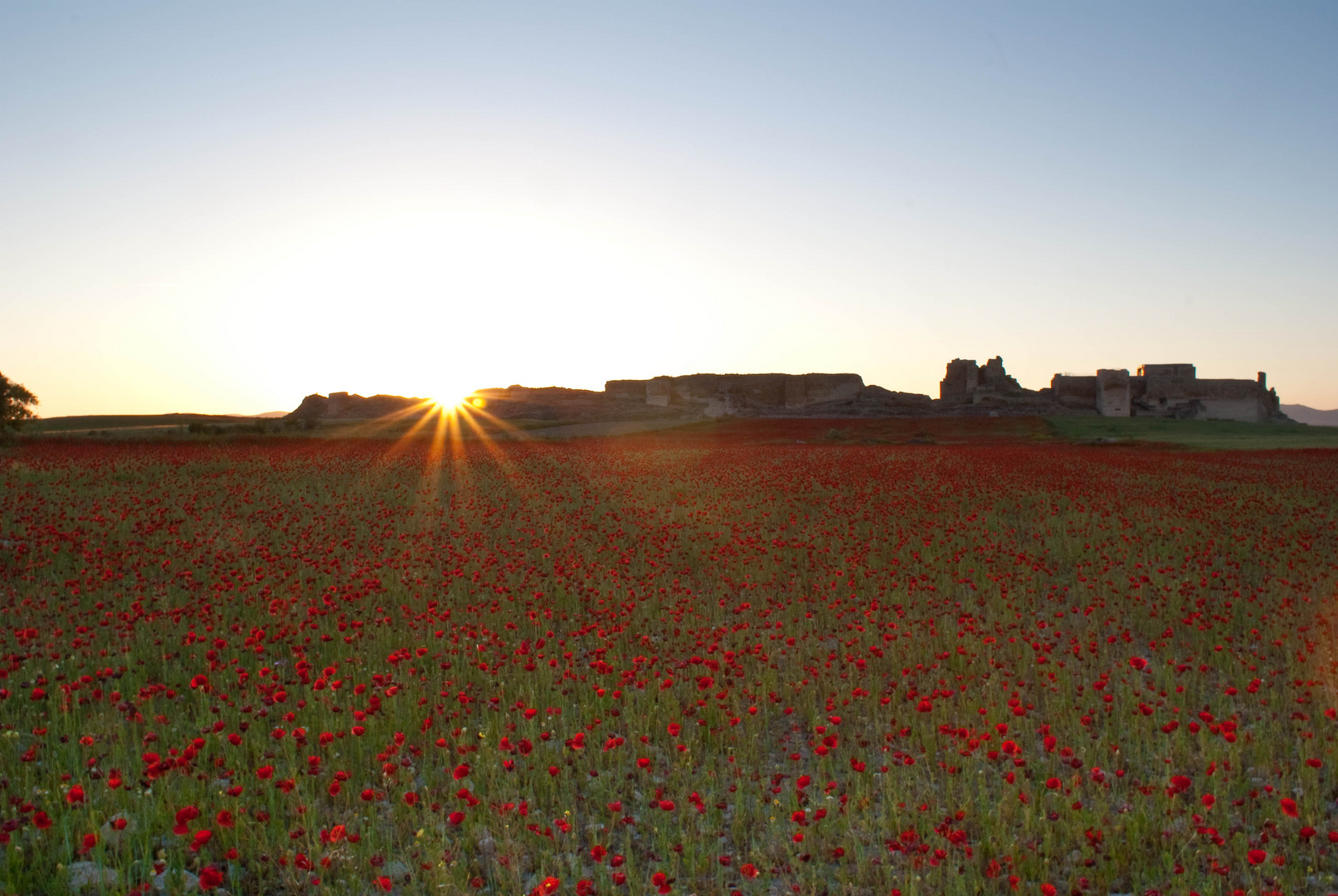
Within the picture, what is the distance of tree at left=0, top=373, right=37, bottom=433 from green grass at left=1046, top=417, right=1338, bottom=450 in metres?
36.7

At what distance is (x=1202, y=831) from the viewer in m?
3.26

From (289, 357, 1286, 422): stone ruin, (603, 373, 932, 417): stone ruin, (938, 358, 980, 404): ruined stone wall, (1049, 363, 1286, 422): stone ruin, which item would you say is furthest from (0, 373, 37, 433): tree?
(1049, 363, 1286, 422): stone ruin

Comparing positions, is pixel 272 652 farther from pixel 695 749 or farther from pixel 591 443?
pixel 591 443

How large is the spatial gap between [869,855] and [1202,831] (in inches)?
49.4

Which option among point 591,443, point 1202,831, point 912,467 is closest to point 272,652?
point 1202,831

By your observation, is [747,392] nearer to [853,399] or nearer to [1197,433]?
[853,399]

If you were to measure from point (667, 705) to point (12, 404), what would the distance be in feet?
101

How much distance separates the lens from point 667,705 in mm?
5242

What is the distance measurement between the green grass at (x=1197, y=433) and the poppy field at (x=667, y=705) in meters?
24.0

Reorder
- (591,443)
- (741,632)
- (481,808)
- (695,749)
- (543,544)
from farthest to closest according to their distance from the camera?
(591,443) < (543,544) < (741,632) < (695,749) < (481,808)

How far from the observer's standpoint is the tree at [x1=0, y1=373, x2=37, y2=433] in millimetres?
27625

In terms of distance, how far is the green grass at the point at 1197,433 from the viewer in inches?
1281

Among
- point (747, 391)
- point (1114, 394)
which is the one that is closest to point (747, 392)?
point (747, 391)

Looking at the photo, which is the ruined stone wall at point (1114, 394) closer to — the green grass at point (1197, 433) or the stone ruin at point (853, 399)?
the stone ruin at point (853, 399)
